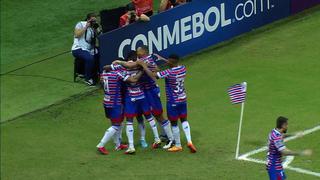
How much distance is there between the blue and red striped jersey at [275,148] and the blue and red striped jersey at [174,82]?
123 inches

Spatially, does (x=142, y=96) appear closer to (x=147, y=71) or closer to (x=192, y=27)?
(x=147, y=71)

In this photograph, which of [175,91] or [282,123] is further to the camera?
[175,91]

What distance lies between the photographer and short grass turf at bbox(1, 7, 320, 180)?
14.6 metres

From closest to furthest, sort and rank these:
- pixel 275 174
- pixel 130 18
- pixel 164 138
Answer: pixel 275 174 < pixel 164 138 < pixel 130 18

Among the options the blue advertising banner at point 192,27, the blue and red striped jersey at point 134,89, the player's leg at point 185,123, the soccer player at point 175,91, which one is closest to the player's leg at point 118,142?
the blue and red striped jersey at point 134,89

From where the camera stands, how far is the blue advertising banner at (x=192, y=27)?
19453mm

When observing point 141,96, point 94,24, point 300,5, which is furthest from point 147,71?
point 300,5

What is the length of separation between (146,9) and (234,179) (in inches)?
328

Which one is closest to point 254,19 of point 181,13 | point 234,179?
point 181,13

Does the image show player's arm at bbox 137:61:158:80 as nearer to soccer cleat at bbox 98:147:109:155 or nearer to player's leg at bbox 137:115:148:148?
player's leg at bbox 137:115:148:148

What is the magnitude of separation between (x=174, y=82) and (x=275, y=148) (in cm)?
333

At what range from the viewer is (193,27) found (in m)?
21.3

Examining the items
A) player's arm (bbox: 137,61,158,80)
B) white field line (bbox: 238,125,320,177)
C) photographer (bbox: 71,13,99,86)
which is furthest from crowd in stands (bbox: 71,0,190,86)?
white field line (bbox: 238,125,320,177)

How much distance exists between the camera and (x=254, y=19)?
903 inches
